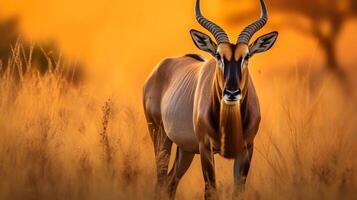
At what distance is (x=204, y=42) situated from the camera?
34.8 feet

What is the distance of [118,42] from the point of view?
20.6 metres

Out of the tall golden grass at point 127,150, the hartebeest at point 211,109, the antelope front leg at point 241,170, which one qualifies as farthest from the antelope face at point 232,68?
the tall golden grass at point 127,150

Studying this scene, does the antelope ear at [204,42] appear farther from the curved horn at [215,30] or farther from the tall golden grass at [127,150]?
the tall golden grass at [127,150]

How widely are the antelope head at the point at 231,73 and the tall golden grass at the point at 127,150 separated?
54cm

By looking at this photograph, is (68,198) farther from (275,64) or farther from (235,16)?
(235,16)

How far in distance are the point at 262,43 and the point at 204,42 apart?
571mm

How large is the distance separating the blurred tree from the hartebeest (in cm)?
1256

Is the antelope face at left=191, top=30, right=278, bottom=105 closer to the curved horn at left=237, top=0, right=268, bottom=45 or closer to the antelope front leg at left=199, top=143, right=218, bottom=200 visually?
the curved horn at left=237, top=0, right=268, bottom=45

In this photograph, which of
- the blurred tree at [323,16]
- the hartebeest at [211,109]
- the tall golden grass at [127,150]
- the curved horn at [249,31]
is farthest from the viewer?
the blurred tree at [323,16]

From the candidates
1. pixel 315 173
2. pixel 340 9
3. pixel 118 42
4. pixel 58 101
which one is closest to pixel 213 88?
pixel 315 173

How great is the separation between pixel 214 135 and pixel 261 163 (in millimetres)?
1554

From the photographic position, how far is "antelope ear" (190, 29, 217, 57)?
10523 mm

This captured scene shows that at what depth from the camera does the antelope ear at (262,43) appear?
10555mm

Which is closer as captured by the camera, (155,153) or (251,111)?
(251,111)
